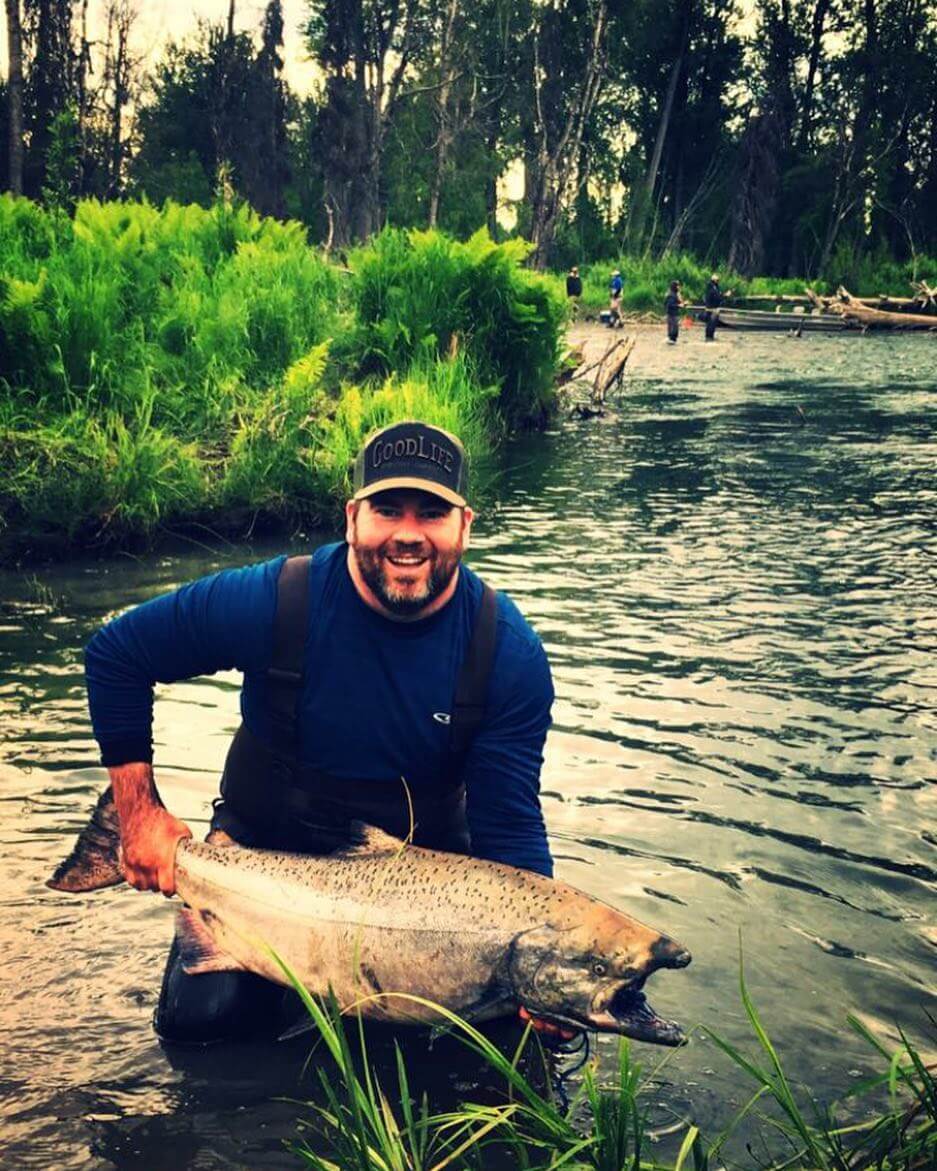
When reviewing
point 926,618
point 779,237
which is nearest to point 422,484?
point 926,618

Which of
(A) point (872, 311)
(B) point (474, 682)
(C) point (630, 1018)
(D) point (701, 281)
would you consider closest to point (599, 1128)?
(C) point (630, 1018)

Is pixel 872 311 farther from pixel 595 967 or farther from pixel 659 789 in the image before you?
pixel 595 967

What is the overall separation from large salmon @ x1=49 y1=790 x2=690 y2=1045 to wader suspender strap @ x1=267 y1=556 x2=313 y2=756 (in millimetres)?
462

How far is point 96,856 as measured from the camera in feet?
12.7

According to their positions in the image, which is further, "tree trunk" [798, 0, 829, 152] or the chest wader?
"tree trunk" [798, 0, 829, 152]

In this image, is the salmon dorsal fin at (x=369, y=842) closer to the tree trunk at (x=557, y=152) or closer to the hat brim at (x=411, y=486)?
the hat brim at (x=411, y=486)

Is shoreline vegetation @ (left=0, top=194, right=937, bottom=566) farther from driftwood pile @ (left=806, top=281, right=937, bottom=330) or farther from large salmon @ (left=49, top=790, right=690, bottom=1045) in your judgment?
driftwood pile @ (left=806, top=281, right=937, bottom=330)

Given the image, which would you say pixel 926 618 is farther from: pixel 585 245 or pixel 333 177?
pixel 585 245

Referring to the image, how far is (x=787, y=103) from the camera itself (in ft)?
187

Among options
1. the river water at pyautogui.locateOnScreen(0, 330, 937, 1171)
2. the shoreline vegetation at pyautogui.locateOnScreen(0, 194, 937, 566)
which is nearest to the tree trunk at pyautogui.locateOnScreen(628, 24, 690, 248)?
the shoreline vegetation at pyautogui.locateOnScreen(0, 194, 937, 566)

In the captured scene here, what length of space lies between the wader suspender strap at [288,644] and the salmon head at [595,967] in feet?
3.60

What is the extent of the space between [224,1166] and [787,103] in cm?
6042

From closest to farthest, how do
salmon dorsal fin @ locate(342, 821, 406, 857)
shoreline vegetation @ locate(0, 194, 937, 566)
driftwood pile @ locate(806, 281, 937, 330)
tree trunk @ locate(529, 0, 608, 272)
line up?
salmon dorsal fin @ locate(342, 821, 406, 857), shoreline vegetation @ locate(0, 194, 937, 566), driftwood pile @ locate(806, 281, 937, 330), tree trunk @ locate(529, 0, 608, 272)

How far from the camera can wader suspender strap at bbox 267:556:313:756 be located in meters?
3.85
